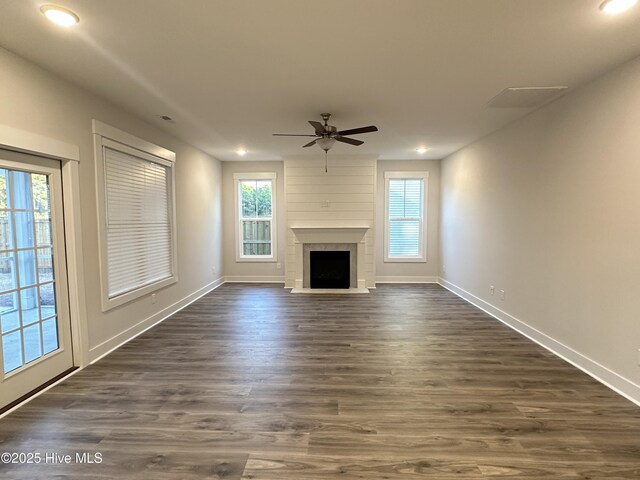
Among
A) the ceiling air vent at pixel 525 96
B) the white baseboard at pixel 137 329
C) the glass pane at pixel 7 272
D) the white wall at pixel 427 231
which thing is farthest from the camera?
the white wall at pixel 427 231

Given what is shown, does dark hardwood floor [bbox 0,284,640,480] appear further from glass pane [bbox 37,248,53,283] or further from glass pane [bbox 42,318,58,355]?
glass pane [bbox 37,248,53,283]

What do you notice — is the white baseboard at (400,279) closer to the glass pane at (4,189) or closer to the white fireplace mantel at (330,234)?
the white fireplace mantel at (330,234)

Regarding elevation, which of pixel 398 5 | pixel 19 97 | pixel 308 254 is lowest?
pixel 308 254

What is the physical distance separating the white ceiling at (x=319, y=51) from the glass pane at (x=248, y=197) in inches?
128

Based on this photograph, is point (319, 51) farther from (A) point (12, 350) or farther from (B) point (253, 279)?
(B) point (253, 279)

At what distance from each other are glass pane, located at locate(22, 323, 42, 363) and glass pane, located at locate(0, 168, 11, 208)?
3.21 feet

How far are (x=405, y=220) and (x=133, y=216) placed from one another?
5075mm

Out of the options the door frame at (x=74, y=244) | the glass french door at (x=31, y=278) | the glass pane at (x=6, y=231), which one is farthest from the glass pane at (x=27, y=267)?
the door frame at (x=74, y=244)

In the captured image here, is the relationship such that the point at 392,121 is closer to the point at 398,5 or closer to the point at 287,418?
the point at 398,5

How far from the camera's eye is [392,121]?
3.98m

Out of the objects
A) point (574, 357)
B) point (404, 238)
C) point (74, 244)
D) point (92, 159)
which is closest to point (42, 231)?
point (74, 244)

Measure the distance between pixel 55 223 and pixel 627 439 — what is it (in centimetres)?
447

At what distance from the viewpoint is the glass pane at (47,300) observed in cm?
262

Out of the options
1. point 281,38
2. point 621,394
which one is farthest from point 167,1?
point 621,394
